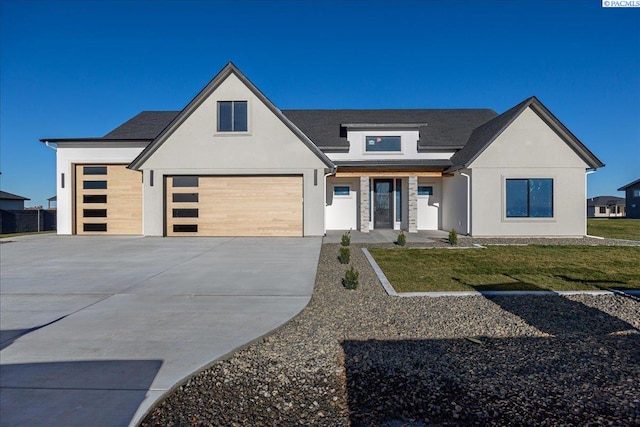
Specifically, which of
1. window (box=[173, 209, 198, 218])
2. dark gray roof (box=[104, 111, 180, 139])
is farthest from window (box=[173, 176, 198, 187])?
dark gray roof (box=[104, 111, 180, 139])

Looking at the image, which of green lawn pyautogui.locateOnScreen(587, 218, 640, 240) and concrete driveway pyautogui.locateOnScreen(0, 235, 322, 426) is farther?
green lawn pyautogui.locateOnScreen(587, 218, 640, 240)

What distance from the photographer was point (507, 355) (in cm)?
387

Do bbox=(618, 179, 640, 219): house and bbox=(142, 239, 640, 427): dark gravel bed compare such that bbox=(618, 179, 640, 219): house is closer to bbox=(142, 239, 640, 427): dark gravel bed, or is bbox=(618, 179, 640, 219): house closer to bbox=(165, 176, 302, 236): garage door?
bbox=(165, 176, 302, 236): garage door

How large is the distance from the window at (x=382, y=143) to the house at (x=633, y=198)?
44.8 meters

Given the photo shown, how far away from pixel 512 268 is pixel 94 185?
56.4ft

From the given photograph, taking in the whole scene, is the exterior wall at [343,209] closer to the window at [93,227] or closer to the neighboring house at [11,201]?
the window at [93,227]

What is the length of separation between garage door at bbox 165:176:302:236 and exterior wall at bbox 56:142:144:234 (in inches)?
126

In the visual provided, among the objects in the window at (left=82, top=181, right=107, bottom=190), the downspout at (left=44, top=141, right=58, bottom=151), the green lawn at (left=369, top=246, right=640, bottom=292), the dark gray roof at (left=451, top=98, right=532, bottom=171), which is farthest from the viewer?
the window at (left=82, top=181, right=107, bottom=190)

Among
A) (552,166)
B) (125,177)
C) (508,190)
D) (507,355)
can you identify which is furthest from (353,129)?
(507,355)

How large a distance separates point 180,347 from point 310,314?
189 cm

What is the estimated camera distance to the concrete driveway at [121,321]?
300 centimetres

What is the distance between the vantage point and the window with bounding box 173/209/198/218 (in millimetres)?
15391

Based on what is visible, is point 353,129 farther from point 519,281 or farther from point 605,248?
point 519,281

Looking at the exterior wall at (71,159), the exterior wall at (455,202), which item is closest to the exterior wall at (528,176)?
the exterior wall at (455,202)
